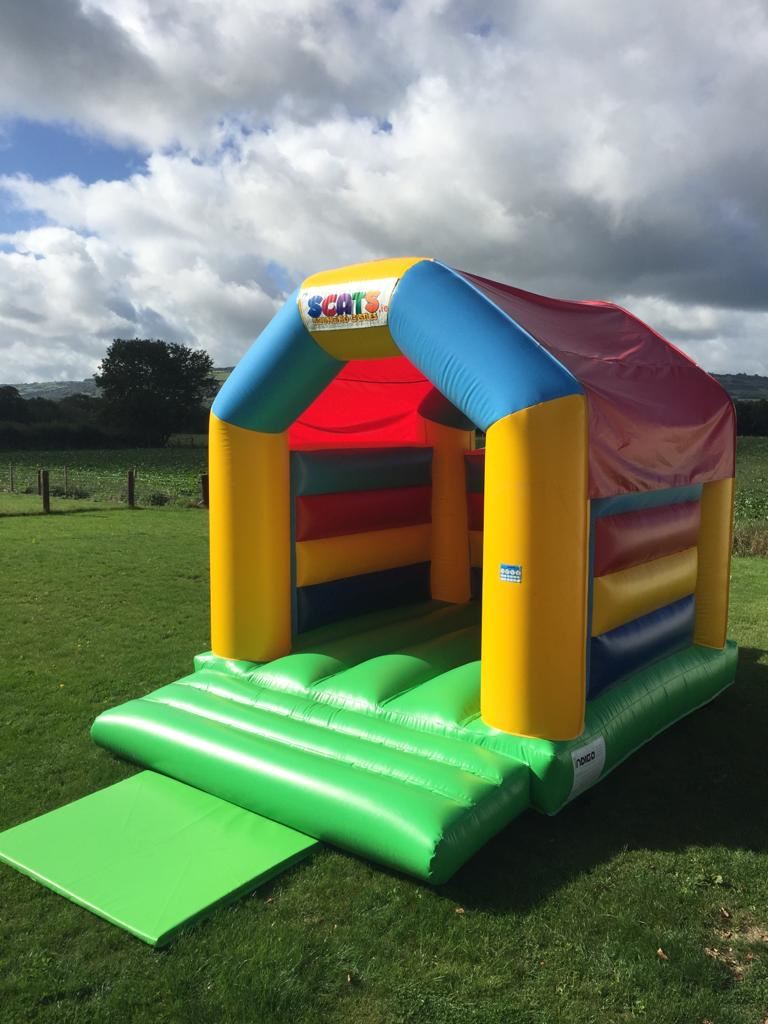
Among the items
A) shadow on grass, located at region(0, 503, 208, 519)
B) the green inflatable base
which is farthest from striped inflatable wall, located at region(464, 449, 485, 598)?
shadow on grass, located at region(0, 503, 208, 519)

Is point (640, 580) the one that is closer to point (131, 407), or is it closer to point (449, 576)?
point (449, 576)

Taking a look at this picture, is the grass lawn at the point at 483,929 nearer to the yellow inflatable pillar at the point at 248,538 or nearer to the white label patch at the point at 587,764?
the white label patch at the point at 587,764

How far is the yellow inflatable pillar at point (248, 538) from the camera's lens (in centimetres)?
501

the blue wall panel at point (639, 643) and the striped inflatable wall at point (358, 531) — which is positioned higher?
the striped inflatable wall at point (358, 531)

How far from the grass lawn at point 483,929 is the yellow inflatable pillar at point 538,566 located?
0.60m

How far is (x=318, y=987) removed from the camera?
2.76 metres

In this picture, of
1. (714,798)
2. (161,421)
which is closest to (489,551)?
(714,798)

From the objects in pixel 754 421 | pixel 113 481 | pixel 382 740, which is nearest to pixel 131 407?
pixel 113 481

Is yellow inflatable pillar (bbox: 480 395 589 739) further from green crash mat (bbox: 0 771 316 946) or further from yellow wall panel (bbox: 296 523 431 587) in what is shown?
yellow wall panel (bbox: 296 523 431 587)

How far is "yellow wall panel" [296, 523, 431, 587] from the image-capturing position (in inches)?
211

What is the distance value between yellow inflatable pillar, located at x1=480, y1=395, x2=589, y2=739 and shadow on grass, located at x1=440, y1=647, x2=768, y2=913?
461mm

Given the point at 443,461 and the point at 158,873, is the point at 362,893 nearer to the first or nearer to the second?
the point at 158,873

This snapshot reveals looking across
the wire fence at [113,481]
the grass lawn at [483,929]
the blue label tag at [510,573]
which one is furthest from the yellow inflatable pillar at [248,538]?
the wire fence at [113,481]

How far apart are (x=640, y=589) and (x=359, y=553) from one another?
A: 78.5 inches
